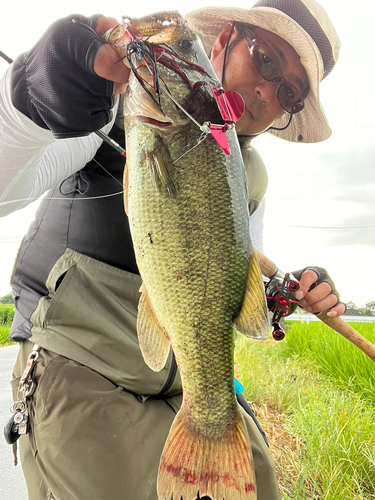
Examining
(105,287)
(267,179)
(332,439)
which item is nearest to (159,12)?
(105,287)

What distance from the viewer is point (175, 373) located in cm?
183

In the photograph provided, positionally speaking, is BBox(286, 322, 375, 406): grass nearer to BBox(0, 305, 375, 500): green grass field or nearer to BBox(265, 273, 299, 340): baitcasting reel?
BBox(0, 305, 375, 500): green grass field

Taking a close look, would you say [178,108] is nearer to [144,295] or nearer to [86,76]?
[86,76]

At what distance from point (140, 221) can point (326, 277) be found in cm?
119

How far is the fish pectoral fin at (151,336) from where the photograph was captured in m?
1.22

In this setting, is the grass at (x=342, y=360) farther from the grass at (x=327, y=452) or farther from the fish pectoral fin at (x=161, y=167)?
the fish pectoral fin at (x=161, y=167)

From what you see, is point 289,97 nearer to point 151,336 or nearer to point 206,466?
point 151,336

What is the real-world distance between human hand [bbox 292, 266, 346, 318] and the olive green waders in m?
0.78

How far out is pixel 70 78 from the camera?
1.18m

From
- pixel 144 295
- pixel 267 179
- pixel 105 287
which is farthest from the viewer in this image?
pixel 267 179

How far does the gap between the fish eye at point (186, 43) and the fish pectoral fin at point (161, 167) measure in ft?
1.10

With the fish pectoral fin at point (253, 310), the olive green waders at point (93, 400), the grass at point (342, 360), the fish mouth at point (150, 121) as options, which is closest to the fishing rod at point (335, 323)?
the fish pectoral fin at point (253, 310)

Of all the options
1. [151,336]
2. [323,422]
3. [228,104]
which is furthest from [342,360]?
[228,104]

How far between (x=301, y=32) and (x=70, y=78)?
140cm
